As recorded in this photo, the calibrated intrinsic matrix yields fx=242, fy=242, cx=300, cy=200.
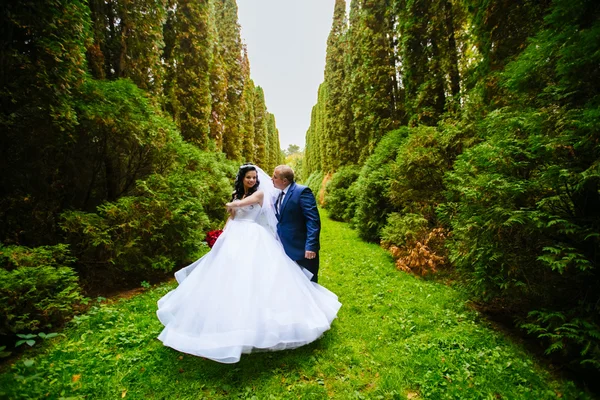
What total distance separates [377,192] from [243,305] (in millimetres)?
7313

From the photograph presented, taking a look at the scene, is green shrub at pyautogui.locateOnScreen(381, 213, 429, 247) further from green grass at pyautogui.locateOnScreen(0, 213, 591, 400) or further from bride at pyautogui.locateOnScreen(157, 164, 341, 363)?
bride at pyautogui.locateOnScreen(157, 164, 341, 363)

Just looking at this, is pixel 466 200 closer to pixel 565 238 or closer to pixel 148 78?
pixel 565 238

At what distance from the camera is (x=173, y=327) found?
2982 mm


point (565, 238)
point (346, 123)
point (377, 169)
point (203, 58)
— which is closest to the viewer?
point (565, 238)

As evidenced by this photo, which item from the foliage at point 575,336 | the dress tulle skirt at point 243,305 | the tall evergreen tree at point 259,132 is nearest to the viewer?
the foliage at point 575,336

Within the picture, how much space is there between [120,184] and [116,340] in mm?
3764

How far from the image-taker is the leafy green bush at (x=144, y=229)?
4.52 meters

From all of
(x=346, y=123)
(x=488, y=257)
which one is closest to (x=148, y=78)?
(x=488, y=257)

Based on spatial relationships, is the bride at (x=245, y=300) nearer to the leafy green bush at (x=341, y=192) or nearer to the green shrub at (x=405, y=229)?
the green shrub at (x=405, y=229)

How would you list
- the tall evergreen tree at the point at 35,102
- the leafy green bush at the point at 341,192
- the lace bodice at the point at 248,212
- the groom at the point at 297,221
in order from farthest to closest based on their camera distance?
the leafy green bush at the point at 341,192
the lace bodice at the point at 248,212
the groom at the point at 297,221
the tall evergreen tree at the point at 35,102

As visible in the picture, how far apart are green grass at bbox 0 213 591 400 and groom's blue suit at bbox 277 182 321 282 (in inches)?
50.3

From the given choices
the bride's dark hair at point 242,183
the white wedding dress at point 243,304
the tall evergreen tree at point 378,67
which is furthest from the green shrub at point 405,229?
the tall evergreen tree at point 378,67

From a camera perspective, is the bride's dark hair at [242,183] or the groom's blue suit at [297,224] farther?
the bride's dark hair at [242,183]

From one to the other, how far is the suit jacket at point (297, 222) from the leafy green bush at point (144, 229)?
10.4 feet
